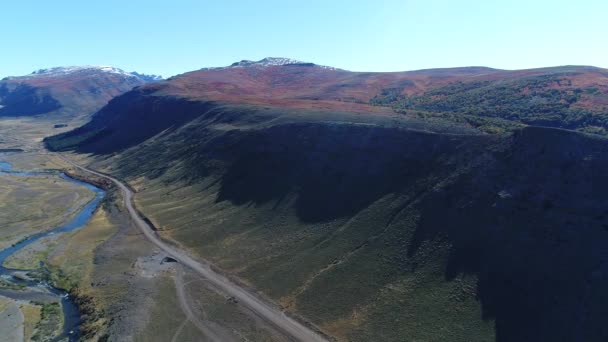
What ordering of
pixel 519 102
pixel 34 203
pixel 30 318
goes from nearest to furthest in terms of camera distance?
pixel 30 318 → pixel 519 102 → pixel 34 203

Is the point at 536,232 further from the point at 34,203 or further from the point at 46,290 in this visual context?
the point at 34,203

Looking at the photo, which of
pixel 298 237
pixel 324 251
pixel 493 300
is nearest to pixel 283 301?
pixel 324 251

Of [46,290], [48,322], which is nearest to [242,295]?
[48,322]

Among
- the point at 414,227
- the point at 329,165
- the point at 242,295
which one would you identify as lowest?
the point at 242,295

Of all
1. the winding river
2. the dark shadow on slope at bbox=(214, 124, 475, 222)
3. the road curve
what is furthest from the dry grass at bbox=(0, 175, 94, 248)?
the dark shadow on slope at bbox=(214, 124, 475, 222)

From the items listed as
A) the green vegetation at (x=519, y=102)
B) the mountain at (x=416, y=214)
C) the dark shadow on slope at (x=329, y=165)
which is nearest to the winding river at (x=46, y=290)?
the mountain at (x=416, y=214)

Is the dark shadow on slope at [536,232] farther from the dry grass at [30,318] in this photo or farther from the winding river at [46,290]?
the dry grass at [30,318]

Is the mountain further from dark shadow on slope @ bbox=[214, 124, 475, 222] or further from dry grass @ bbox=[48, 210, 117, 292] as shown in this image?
dry grass @ bbox=[48, 210, 117, 292]
